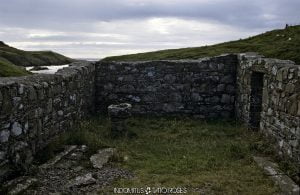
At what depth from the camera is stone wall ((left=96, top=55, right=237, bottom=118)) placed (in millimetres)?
13359

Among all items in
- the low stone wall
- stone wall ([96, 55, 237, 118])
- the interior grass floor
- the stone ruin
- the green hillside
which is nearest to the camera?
the low stone wall

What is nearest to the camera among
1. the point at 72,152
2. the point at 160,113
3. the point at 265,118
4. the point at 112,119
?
the point at 72,152

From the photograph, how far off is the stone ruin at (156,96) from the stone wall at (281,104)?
0.06 feet

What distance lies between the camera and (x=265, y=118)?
9.59 metres

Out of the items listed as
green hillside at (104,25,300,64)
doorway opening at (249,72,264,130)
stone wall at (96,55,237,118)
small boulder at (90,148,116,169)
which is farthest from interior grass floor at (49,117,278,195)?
green hillside at (104,25,300,64)

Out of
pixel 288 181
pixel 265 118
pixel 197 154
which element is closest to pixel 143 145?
pixel 197 154

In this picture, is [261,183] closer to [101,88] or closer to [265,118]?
[265,118]

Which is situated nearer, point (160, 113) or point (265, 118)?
point (265, 118)

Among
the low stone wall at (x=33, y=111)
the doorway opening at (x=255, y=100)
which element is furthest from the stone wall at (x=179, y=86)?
the low stone wall at (x=33, y=111)

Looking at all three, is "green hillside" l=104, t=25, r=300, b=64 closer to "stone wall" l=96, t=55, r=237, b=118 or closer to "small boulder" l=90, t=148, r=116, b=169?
"stone wall" l=96, t=55, r=237, b=118

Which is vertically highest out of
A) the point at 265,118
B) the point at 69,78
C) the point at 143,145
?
the point at 69,78

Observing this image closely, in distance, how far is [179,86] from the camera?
13.5m

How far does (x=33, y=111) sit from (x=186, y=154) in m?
3.36

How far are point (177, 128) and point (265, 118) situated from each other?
114 inches
